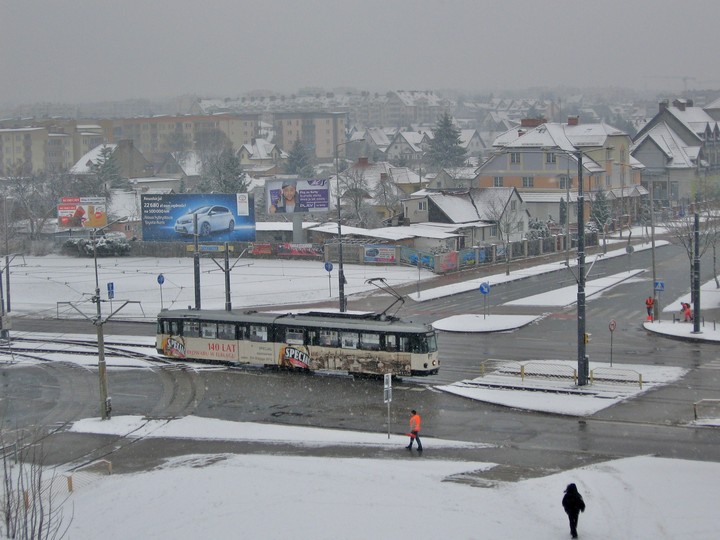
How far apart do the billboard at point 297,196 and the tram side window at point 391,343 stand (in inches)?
1510

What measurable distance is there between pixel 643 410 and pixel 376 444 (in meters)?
8.64

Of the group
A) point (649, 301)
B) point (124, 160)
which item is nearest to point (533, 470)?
point (649, 301)

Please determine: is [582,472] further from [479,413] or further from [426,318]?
[426,318]

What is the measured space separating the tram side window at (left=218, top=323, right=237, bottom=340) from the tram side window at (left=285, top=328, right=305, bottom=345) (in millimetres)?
2728

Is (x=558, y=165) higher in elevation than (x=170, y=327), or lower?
higher

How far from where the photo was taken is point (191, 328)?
3966cm

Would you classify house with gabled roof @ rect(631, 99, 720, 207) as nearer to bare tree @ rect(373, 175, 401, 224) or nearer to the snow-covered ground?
bare tree @ rect(373, 175, 401, 224)

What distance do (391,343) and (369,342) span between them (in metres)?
0.92

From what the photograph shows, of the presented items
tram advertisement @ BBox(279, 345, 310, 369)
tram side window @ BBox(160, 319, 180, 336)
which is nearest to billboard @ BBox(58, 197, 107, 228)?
tram side window @ BBox(160, 319, 180, 336)

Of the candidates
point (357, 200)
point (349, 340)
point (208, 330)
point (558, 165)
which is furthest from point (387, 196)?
point (349, 340)

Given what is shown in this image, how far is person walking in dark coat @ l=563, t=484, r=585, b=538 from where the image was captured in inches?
741

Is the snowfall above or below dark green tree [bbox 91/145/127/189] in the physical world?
below

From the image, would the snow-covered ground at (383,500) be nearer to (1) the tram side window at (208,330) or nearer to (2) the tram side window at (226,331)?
(2) the tram side window at (226,331)

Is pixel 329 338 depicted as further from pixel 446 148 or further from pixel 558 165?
pixel 446 148
